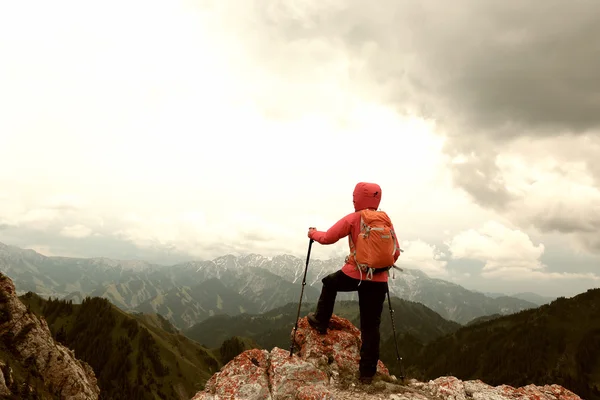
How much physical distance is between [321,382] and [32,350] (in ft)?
166

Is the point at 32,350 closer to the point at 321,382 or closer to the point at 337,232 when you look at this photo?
the point at 321,382

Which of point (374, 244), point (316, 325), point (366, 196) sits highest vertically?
point (366, 196)

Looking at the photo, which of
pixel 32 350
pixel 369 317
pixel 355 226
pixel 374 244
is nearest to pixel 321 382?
pixel 369 317

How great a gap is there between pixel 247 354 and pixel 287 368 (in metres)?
2.42

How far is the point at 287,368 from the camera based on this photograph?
12875mm

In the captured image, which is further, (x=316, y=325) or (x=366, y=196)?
(x=316, y=325)

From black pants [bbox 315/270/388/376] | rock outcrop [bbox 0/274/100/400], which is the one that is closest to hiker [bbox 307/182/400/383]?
black pants [bbox 315/270/388/376]

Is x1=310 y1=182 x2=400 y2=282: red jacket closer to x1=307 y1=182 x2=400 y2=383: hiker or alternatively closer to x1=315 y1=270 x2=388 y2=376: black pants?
x1=307 y1=182 x2=400 y2=383: hiker

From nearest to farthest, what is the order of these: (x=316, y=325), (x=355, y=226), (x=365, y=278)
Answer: (x=365, y=278)
(x=355, y=226)
(x=316, y=325)

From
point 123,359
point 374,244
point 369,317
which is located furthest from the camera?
point 123,359

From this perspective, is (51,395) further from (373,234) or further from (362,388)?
(373,234)

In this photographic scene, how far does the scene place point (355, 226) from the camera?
12.4 m

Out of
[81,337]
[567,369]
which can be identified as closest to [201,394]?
[81,337]

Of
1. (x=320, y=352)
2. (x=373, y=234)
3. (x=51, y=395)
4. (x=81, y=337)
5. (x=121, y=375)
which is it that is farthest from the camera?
(x=81, y=337)
